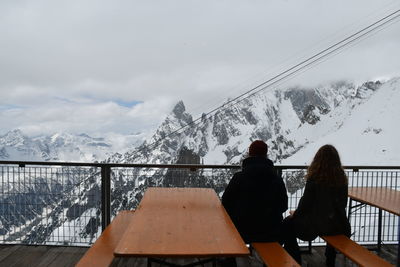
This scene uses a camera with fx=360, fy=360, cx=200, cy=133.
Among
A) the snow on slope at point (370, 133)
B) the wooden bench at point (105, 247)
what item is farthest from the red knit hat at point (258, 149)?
the snow on slope at point (370, 133)

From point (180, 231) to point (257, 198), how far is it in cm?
99

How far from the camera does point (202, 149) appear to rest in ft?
558

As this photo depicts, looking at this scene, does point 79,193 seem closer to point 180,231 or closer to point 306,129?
point 180,231

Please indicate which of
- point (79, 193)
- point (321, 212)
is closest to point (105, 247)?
point (79, 193)

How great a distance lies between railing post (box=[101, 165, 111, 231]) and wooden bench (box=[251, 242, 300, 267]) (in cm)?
217

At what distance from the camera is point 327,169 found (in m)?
3.39

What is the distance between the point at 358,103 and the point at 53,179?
146 m

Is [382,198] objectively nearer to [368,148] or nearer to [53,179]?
[53,179]

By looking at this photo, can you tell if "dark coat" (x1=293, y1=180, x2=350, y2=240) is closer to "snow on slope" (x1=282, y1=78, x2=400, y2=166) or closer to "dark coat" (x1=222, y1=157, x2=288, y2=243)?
"dark coat" (x1=222, y1=157, x2=288, y2=243)

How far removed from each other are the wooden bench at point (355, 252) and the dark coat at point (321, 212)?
4.1 inches

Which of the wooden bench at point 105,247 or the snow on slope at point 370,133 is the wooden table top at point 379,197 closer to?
the wooden bench at point 105,247

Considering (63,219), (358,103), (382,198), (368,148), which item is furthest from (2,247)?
(358,103)

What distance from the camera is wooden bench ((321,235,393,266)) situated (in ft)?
9.51

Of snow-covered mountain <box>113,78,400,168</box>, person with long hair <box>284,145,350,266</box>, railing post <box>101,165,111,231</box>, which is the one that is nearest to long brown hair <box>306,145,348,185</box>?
person with long hair <box>284,145,350,266</box>
